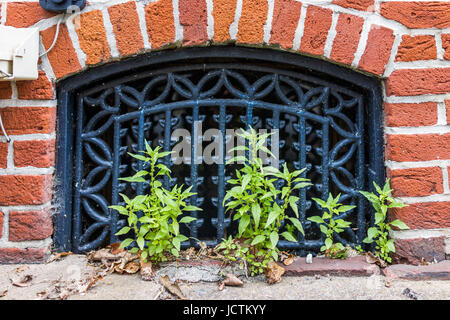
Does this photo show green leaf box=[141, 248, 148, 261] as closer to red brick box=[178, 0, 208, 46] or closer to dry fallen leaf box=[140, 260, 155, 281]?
dry fallen leaf box=[140, 260, 155, 281]

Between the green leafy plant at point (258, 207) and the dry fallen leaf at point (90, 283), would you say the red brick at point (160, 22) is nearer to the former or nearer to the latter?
the green leafy plant at point (258, 207)

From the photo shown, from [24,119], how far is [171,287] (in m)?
0.92

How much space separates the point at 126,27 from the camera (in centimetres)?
176

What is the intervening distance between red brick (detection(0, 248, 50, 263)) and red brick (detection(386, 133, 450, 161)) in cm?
155

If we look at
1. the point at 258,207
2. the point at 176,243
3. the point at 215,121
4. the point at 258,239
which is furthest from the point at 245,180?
the point at 215,121

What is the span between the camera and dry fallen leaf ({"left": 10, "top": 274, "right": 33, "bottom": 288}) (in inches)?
65.8

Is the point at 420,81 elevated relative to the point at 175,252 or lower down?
elevated

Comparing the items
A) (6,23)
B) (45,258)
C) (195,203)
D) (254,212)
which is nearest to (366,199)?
(254,212)

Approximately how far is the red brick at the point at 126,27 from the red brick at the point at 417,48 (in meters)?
1.08

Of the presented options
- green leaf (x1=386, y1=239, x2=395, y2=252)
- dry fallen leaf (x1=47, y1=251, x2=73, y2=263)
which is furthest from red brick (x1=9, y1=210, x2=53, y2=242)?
green leaf (x1=386, y1=239, x2=395, y2=252)

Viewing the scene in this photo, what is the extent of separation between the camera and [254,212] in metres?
1.64

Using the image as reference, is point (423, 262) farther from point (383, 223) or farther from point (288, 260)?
point (288, 260)

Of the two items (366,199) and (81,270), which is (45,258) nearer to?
(81,270)

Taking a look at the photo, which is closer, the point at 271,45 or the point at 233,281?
the point at 233,281
